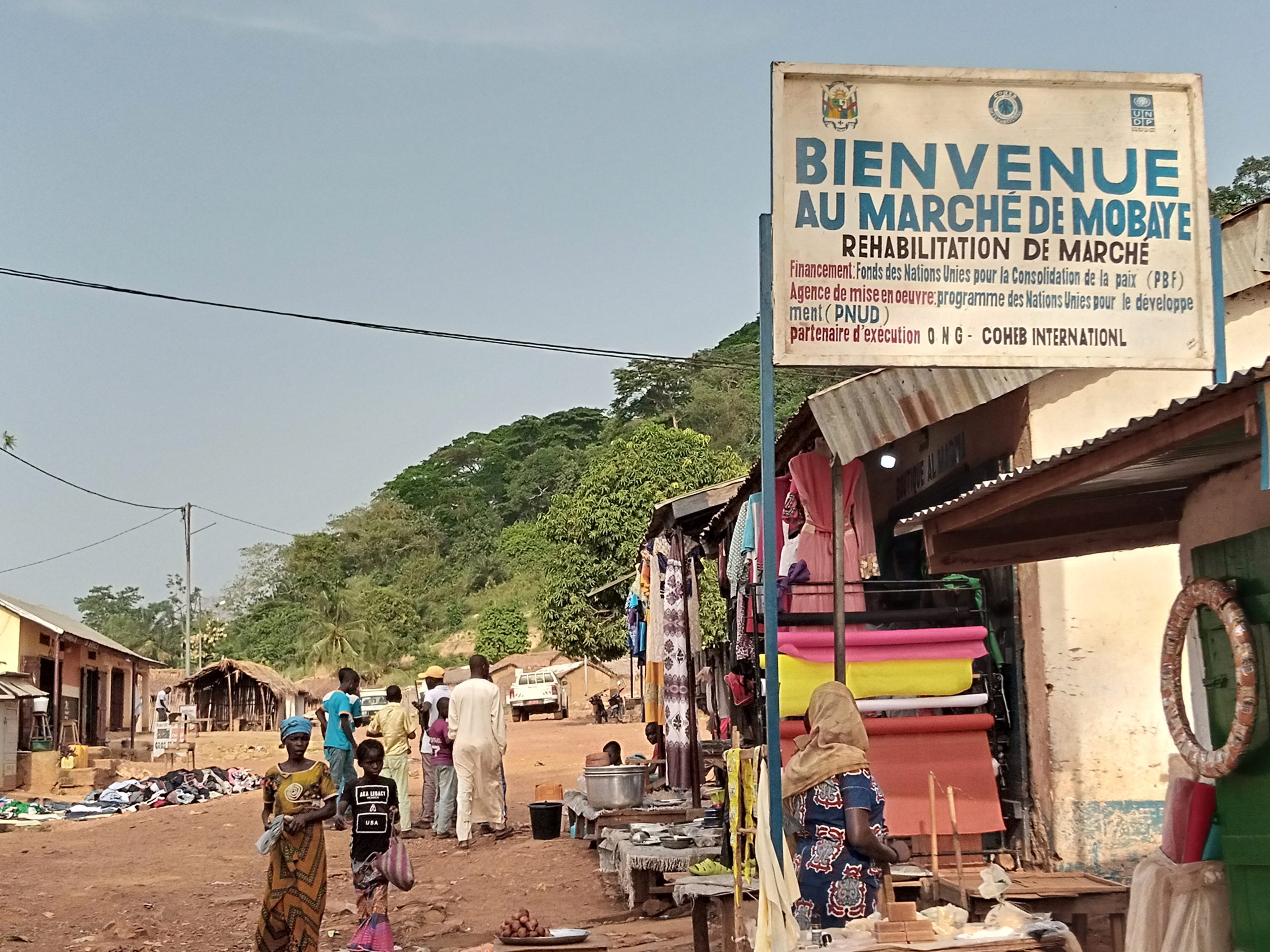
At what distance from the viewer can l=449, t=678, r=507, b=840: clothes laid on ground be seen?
44.0ft

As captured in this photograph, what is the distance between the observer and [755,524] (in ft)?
32.7

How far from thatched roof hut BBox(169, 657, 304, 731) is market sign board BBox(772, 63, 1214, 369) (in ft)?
132

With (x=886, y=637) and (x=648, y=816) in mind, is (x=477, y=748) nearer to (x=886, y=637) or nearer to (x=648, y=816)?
(x=648, y=816)

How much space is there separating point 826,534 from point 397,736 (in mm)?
6749

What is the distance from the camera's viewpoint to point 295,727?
25.4 feet

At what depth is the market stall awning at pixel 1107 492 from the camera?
4250 millimetres

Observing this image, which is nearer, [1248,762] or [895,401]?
[1248,762]

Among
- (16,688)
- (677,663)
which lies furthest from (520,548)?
(677,663)

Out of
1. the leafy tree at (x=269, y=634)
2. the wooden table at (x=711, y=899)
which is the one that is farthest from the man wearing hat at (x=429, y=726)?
the leafy tree at (x=269, y=634)

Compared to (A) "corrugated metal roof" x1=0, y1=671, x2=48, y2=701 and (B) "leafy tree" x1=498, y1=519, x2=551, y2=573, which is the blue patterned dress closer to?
(A) "corrugated metal roof" x1=0, y1=671, x2=48, y2=701

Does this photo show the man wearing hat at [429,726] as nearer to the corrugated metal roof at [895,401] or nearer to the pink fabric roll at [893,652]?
the pink fabric roll at [893,652]

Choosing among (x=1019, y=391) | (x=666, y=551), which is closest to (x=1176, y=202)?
(x=1019, y=391)

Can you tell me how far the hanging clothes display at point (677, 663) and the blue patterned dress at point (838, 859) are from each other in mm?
6558

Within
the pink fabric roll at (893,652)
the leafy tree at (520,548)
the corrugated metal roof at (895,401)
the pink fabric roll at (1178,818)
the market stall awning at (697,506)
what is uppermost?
the leafy tree at (520,548)
